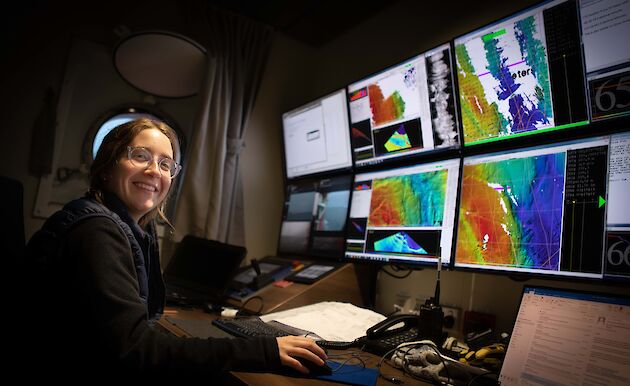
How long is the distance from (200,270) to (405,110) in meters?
1.11

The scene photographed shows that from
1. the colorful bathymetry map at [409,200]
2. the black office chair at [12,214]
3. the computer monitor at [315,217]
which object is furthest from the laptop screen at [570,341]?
the black office chair at [12,214]

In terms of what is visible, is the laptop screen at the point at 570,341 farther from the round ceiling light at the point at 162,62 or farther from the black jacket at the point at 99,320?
the round ceiling light at the point at 162,62

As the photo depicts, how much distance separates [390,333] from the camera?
1093 millimetres

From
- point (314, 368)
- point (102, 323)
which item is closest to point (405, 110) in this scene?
point (314, 368)

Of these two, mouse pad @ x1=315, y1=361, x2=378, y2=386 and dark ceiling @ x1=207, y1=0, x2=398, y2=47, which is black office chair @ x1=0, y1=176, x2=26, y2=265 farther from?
dark ceiling @ x1=207, y1=0, x2=398, y2=47

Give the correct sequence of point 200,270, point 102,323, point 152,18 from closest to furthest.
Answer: point 102,323, point 200,270, point 152,18

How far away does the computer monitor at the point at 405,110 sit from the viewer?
4.69ft

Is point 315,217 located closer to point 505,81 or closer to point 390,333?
point 390,333

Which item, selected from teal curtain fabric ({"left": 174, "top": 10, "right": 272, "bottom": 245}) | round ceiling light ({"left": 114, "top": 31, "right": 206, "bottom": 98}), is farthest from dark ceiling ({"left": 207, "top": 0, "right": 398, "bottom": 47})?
round ceiling light ({"left": 114, "top": 31, "right": 206, "bottom": 98})

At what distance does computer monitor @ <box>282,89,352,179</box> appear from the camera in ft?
6.14

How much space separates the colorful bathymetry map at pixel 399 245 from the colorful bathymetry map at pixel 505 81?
416mm

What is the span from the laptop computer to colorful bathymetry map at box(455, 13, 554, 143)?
1028mm

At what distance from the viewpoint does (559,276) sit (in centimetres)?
101

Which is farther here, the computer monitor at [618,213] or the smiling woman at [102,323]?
the computer monitor at [618,213]
